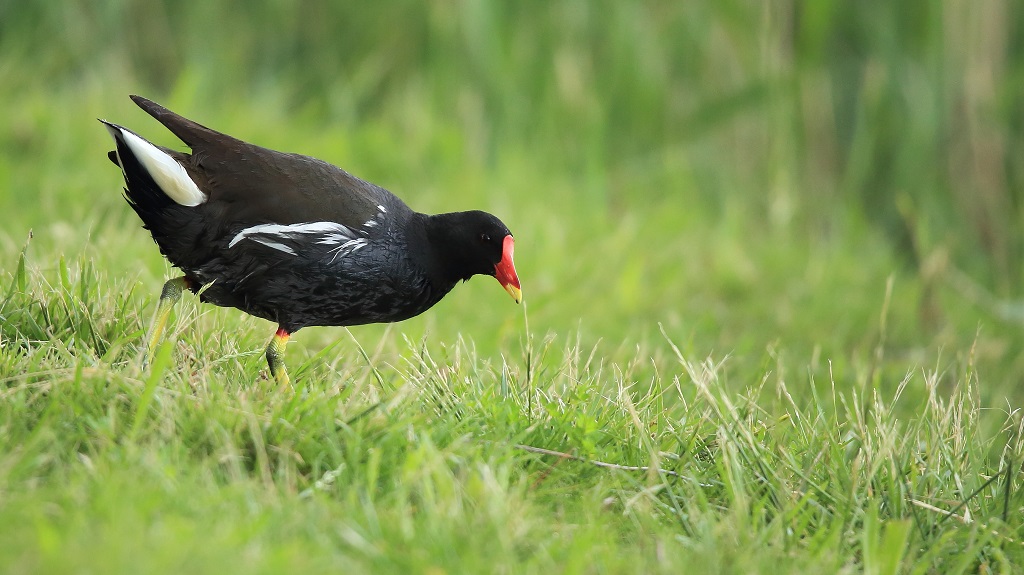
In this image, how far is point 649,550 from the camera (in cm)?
238

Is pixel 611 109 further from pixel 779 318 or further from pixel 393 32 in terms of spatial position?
pixel 779 318

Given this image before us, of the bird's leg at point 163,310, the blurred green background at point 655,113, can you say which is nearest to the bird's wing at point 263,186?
the bird's leg at point 163,310

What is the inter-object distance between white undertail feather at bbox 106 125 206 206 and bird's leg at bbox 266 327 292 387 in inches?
17.0

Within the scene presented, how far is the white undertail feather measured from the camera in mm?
3004

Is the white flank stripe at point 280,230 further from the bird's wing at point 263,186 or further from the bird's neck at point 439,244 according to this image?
the bird's neck at point 439,244

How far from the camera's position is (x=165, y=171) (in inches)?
119

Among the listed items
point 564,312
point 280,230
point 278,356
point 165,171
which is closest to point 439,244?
point 280,230

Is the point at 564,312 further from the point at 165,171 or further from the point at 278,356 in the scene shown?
the point at 165,171

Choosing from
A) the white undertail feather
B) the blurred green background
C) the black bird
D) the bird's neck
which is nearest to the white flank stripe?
the black bird

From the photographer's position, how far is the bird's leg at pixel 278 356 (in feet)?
9.27

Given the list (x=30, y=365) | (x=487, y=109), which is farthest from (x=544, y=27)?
(x=30, y=365)

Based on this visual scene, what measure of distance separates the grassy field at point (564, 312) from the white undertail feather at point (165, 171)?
0.31 m

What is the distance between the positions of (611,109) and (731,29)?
2.93 ft

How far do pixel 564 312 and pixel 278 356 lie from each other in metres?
2.58
